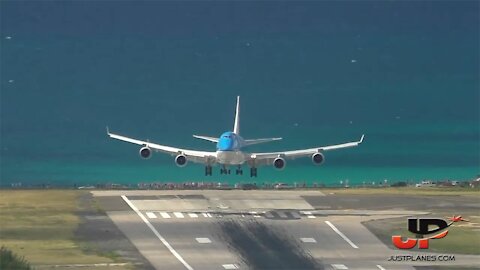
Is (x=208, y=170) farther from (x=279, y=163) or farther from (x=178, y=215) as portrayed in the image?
(x=178, y=215)

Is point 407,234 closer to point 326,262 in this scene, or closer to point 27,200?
point 326,262

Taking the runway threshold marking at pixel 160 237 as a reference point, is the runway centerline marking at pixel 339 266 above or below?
below

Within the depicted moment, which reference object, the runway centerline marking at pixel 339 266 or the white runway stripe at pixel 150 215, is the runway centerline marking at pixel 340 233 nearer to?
the runway centerline marking at pixel 339 266

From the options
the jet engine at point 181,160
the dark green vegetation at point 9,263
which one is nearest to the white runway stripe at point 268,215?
the jet engine at point 181,160

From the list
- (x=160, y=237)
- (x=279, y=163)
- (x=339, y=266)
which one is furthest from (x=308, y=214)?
(x=279, y=163)

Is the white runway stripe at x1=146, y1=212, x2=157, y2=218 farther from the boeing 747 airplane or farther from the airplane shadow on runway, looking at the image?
the boeing 747 airplane

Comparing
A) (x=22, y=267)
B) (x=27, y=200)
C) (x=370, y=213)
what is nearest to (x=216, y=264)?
(x=22, y=267)

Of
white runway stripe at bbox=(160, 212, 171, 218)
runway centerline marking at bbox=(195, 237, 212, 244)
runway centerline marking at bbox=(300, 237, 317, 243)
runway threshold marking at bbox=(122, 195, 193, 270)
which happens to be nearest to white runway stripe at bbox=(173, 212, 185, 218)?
white runway stripe at bbox=(160, 212, 171, 218)
